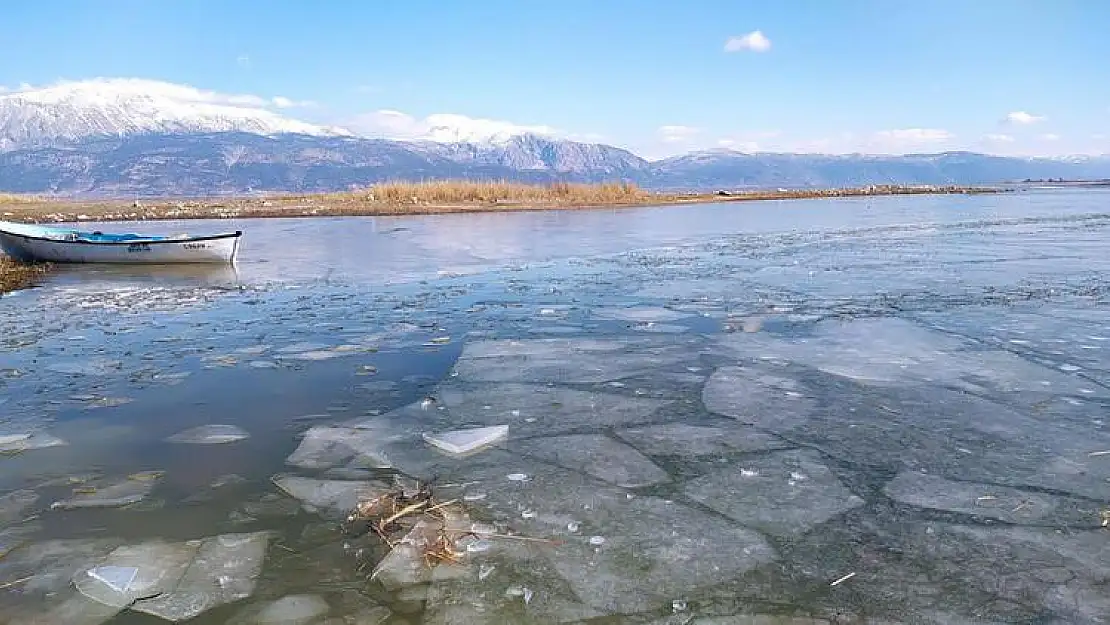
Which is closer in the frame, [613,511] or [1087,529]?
[1087,529]

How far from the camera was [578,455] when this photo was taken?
350 centimetres

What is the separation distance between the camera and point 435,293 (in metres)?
8.56

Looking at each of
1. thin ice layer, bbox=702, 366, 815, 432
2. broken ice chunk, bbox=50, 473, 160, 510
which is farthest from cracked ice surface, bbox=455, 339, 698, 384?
broken ice chunk, bbox=50, 473, 160, 510

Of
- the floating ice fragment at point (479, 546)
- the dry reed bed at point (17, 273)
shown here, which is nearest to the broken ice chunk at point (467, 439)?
the floating ice fragment at point (479, 546)

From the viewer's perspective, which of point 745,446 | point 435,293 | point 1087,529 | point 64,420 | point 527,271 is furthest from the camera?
point 527,271

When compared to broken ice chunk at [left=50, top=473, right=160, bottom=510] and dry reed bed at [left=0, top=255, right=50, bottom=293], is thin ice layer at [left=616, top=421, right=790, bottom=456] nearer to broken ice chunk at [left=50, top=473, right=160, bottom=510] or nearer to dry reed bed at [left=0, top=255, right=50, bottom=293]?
broken ice chunk at [left=50, top=473, right=160, bottom=510]

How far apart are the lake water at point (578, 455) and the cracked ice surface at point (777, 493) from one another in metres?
0.02

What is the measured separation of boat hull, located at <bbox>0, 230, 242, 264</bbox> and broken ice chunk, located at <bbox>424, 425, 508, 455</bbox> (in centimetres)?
881

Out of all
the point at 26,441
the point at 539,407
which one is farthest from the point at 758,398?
the point at 26,441

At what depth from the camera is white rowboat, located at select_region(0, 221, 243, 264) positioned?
36.4 ft

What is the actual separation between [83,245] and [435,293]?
21.4ft

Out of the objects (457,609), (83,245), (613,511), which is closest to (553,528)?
(613,511)

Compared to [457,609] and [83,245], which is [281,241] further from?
[457,609]

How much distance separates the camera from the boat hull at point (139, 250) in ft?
36.4
